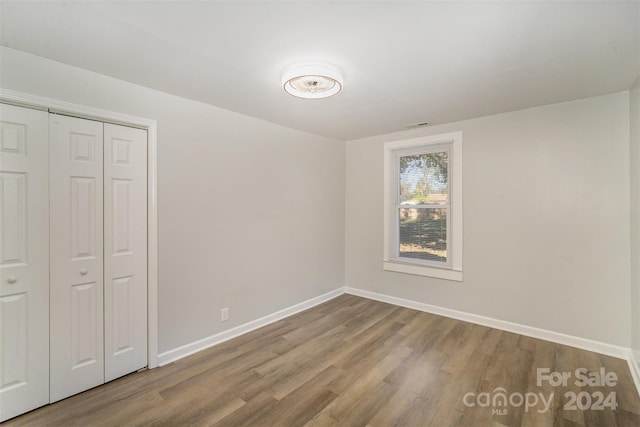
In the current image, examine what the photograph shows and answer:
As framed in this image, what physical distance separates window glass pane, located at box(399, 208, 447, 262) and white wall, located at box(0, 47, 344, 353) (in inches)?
A: 49.8

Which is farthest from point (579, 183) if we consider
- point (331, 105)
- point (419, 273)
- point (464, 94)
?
point (331, 105)

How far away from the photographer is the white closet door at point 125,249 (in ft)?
7.69

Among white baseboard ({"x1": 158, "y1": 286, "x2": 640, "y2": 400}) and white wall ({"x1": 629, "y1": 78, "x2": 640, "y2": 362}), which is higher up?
white wall ({"x1": 629, "y1": 78, "x2": 640, "y2": 362})

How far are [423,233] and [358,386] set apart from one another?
240 centimetres

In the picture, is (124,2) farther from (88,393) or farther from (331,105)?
(88,393)

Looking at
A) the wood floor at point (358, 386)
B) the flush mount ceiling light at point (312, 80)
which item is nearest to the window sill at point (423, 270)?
the wood floor at point (358, 386)

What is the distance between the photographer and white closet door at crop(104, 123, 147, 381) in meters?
2.34

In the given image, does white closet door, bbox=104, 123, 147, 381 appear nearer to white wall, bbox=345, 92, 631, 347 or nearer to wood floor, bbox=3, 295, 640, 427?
wood floor, bbox=3, 295, 640, 427

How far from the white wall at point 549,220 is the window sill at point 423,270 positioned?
9 centimetres

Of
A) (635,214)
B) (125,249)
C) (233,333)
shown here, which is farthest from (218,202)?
(635,214)

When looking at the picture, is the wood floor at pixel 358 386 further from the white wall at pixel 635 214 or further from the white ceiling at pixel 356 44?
the white ceiling at pixel 356 44

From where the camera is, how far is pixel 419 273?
396 centimetres

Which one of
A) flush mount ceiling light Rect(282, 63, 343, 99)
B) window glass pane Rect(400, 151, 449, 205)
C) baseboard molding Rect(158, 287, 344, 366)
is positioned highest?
Result: flush mount ceiling light Rect(282, 63, 343, 99)

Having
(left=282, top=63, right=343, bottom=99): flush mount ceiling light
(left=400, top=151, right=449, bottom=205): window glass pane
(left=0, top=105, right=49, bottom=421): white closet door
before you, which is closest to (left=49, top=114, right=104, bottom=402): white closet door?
(left=0, top=105, right=49, bottom=421): white closet door
